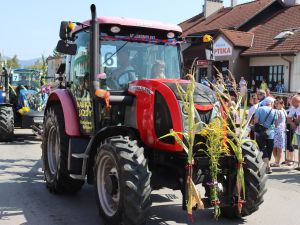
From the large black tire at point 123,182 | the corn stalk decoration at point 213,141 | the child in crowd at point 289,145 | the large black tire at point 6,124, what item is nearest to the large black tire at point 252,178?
the corn stalk decoration at point 213,141

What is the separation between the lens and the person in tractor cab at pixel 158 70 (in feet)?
19.3

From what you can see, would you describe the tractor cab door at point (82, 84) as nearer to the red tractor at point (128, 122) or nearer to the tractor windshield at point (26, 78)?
the red tractor at point (128, 122)

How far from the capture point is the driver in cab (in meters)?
5.68

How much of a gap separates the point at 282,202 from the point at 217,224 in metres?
1.77

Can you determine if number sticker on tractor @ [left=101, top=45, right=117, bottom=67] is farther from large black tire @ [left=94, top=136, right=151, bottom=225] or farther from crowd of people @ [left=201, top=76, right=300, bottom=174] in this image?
crowd of people @ [left=201, top=76, right=300, bottom=174]

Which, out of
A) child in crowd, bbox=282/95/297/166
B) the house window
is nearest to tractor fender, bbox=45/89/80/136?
child in crowd, bbox=282/95/297/166

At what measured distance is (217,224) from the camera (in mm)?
5281

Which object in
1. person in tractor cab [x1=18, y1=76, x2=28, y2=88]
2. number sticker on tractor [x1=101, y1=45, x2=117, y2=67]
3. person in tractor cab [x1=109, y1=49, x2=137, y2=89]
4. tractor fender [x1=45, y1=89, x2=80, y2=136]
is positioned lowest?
tractor fender [x1=45, y1=89, x2=80, y2=136]

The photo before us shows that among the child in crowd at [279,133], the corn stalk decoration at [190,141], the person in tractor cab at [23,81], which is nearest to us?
the corn stalk decoration at [190,141]

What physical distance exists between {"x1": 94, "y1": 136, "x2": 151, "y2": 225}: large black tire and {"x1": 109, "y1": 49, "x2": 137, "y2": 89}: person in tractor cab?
996 mm

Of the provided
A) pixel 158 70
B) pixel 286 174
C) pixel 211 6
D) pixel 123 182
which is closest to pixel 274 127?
pixel 286 174

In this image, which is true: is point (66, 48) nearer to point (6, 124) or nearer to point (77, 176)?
point (77, 176)

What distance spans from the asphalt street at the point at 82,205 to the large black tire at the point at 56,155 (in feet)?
0.54

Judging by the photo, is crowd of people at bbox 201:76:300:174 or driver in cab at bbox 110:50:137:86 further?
crowd of people at bbox 201:76:300:174
